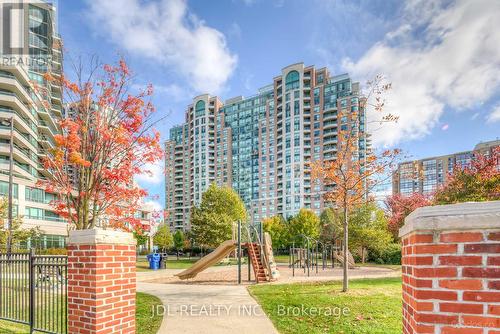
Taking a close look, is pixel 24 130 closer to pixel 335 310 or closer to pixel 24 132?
pixel 24 132

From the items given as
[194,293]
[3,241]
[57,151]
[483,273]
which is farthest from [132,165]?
[3,241]

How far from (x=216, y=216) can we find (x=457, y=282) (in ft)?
117

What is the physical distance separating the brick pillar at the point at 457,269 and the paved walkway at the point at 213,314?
4627mm

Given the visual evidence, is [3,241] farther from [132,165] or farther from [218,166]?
[218,166]

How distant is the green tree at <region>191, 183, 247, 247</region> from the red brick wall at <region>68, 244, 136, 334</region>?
2858 cm

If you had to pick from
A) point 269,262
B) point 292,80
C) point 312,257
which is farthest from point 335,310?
point 292,80

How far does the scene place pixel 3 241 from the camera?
23.4 m

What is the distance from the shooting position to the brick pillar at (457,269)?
2428 mm

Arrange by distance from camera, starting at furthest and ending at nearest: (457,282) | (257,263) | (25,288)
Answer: (257,263) → (25,288) → (457,282)

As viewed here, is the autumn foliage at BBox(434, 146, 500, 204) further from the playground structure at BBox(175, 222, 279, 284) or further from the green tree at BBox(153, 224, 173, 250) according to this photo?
the green tree at BBox(153, 224, 173, 250)

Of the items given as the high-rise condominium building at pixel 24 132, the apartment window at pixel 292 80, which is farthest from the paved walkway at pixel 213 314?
the apartment window at pixel 292 80

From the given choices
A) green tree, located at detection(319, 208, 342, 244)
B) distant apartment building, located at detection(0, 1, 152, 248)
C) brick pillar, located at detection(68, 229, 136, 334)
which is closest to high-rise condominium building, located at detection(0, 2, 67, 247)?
distant apartment building, located at detection(0, 1, 152, 248)

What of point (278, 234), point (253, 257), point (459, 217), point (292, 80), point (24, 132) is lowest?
point (278, 234)

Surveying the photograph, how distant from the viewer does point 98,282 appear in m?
4.48
